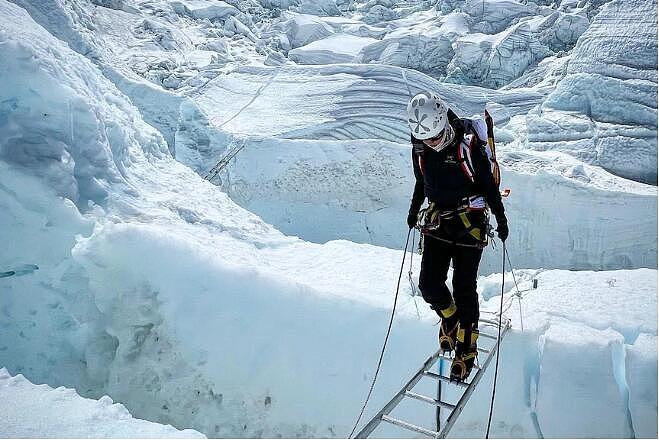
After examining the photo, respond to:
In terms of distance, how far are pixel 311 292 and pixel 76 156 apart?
2.27m

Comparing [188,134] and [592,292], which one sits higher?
[188,134]

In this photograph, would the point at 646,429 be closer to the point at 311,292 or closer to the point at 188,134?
the point at 311,292

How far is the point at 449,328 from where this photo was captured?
334cm

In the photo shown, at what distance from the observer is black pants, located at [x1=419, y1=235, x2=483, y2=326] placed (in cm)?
324

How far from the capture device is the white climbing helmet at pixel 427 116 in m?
2.94

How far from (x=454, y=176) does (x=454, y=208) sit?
7.5 inches

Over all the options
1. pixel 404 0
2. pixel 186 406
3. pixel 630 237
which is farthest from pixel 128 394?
pixel 404 0

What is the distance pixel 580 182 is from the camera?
8195 millimetres

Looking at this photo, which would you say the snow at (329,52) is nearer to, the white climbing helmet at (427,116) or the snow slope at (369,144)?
the snow slope at (369,144)

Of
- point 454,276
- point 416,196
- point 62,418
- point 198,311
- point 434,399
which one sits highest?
point 416,196

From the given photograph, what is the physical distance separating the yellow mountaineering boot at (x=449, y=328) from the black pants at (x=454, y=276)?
33mm

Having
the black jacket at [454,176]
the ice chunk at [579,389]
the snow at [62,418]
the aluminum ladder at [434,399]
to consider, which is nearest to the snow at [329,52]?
the ice chunk at [579,389]

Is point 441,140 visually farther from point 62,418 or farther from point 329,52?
point 329,52

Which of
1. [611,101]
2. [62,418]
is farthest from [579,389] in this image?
[611,101]
